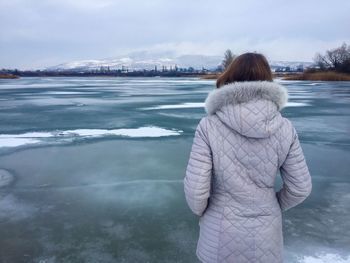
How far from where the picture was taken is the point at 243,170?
6.00 ft

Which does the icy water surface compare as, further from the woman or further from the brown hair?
the brown hair

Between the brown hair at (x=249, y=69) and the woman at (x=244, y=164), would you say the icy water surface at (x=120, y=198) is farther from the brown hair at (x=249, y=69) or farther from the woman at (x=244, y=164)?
the brown hair at (x=249, y=69)

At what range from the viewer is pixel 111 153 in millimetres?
6703

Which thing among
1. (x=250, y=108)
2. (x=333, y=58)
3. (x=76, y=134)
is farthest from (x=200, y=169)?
(x=333, y=58)

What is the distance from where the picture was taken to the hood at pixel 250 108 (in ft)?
5.59

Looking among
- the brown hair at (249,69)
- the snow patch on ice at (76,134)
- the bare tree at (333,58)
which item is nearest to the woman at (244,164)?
the brown hair at (249,69)

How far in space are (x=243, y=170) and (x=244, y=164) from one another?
0.04 meters

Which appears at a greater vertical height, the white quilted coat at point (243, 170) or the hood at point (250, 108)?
the hood at point (250, 108)

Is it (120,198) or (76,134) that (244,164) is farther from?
(76,134)

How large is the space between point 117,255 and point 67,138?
531 cm

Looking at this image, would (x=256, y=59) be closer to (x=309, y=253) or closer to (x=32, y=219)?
(x=309, y=253)

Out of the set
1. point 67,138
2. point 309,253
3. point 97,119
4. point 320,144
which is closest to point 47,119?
point 97,119

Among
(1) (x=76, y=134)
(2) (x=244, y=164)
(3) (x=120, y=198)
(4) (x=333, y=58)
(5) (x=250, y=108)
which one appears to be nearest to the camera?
(5) (x=250, y=108)

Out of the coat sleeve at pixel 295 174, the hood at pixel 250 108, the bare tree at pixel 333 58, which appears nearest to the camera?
the hood at pixel 250 108
